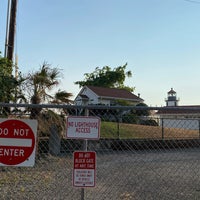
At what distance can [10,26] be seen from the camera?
40.4 ft

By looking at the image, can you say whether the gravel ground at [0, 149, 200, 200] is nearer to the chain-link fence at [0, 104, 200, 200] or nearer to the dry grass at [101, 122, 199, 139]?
the chain-link fence at [0, 104, 200, 200]

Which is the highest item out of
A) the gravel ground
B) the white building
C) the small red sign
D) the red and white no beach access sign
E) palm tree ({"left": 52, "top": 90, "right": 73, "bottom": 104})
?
the white building

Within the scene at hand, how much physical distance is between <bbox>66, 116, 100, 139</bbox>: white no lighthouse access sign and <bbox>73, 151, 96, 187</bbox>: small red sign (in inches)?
8.8

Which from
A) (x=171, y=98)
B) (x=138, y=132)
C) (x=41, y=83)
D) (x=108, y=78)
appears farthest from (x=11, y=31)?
(x=171, y=98)

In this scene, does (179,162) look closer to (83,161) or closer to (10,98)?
(10,98)

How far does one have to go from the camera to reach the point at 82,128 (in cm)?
381

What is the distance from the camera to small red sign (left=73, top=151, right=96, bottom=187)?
12.5 ft

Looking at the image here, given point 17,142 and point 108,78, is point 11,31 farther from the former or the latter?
point 108,78

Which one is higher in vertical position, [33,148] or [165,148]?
[33,148]

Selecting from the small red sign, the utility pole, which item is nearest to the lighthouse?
the utility pole

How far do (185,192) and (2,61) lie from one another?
24.2ft

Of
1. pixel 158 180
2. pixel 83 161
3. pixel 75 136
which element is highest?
pixel 75 136

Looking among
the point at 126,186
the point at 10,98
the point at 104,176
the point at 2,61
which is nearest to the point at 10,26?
the point at 2,61

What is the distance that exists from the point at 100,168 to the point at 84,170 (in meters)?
5.64
